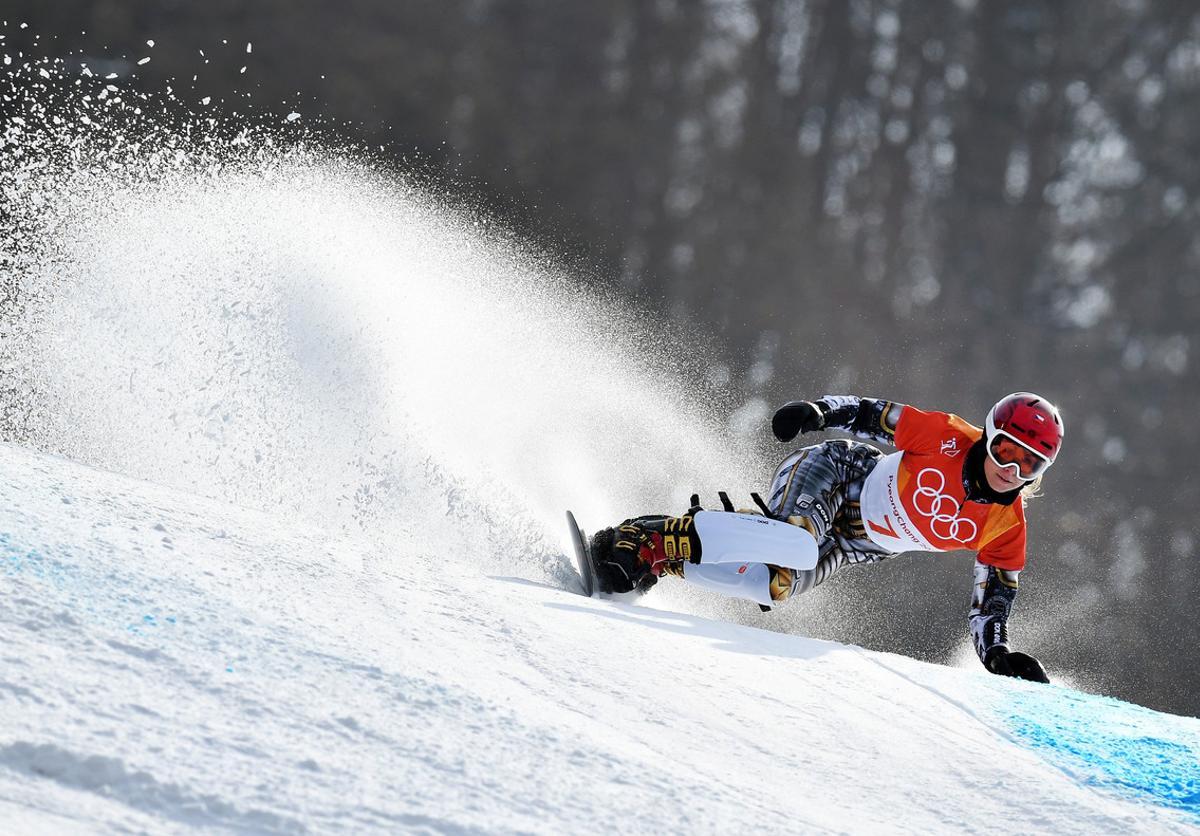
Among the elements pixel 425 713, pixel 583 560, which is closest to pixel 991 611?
pixel 583 560

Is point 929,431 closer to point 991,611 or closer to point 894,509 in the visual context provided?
point 894,509

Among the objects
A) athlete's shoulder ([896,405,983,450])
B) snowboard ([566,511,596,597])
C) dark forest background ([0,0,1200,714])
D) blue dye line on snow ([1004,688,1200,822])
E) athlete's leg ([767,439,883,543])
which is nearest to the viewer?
blue dye line on snow ([1004,688,1200,822])

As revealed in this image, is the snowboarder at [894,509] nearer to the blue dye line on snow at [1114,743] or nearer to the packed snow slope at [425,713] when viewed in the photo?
the blue dye line on snow at [1114,743]

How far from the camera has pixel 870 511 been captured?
10.5 feet

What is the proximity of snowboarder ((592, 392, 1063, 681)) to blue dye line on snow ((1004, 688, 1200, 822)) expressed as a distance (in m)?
0.39

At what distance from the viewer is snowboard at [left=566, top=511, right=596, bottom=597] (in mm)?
2953

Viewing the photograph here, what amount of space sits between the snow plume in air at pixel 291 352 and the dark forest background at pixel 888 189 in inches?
82.9

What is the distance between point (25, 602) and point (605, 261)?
21.9 feet

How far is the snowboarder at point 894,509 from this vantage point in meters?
2.91

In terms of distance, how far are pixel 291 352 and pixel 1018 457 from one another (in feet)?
7.02

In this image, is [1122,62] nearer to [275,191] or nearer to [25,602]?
[275,191]

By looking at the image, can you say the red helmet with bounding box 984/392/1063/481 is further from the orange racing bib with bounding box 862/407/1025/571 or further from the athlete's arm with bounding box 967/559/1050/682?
the athlete's arm with bounding box 967/559/1050/682

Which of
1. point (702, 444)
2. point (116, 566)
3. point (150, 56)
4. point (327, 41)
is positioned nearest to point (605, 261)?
point (702, 444)

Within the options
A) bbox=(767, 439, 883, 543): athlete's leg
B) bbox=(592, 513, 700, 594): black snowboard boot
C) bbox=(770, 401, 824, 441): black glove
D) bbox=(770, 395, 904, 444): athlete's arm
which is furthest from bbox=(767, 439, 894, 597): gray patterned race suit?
bbox=(592, 513, 700, 594): black snowboard boot
